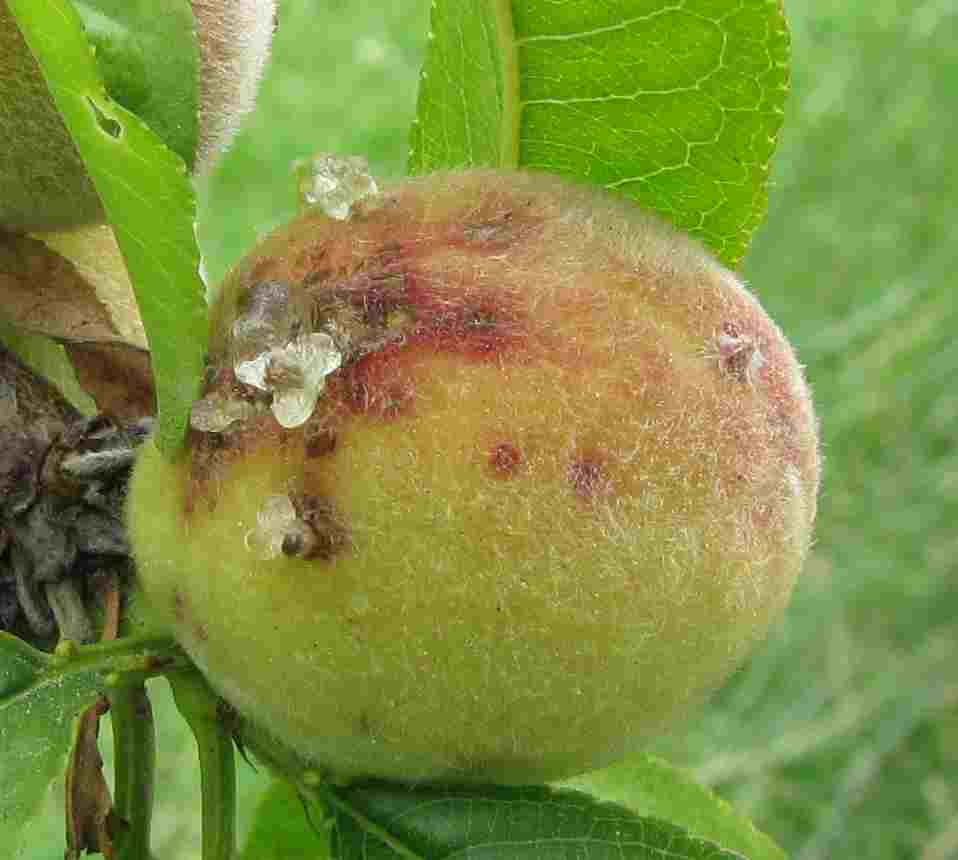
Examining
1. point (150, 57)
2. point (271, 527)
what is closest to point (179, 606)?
point (271, 527)

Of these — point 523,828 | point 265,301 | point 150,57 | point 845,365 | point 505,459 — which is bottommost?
point 523,828

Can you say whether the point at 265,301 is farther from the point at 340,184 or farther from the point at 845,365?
the point at 845,365

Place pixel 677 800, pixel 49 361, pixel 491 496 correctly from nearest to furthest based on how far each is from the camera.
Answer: pixel 491 496 < pixel 49 361 < pixel 677 800

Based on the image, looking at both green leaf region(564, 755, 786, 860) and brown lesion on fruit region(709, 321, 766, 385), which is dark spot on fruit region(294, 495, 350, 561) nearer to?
brown lesion on fruit region(709, 321, 766, 385)

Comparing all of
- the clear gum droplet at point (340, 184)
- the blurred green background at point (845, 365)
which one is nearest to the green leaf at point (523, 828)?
the clear gum droplet at point (340, 184)

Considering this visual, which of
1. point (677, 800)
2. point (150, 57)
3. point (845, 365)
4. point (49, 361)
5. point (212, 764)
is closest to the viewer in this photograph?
point (150, 57)

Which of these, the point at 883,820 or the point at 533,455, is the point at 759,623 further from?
the point at 883,820

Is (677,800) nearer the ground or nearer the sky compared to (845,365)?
nearer the ground

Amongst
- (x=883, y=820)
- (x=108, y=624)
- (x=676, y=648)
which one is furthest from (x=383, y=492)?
(x=883, y=820)

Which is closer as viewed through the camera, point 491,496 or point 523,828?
point 491,496
